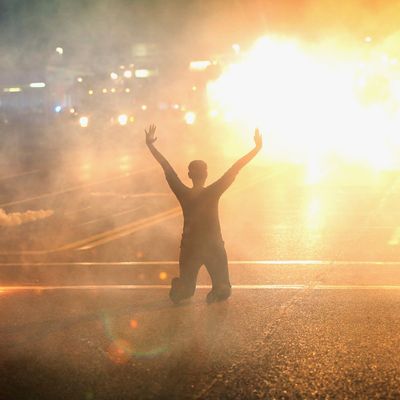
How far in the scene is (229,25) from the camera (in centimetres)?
4844

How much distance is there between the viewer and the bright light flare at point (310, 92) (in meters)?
41.0

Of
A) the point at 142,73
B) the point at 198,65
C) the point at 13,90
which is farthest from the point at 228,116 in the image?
the point at 13,90

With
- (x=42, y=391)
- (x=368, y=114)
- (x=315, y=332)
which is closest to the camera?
(x=42, y=391)

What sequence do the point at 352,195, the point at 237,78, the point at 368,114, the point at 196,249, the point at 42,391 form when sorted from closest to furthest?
the point at 42,391 < the point at 196,249 < the point at 352,195 < the point at 237,78 < the point at 368,114

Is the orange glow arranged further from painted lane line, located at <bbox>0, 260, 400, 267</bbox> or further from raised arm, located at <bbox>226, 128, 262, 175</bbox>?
painted lane line, located at <bbox>0, 260, 400, 267</bbox>

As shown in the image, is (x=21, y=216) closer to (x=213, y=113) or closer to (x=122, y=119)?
(x=122, y=119)

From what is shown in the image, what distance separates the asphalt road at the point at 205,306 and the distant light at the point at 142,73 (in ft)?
121

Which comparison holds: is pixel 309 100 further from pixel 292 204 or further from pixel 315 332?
pixel 315 332

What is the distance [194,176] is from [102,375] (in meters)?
2.55

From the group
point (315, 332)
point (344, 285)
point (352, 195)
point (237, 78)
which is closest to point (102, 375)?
point (315, 332)

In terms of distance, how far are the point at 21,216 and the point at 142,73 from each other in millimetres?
39980

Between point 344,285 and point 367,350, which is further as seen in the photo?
point 344,285

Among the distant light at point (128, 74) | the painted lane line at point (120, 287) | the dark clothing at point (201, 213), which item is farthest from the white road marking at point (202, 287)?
the distant light at point (128, 74)

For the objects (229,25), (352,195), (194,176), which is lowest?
(352,195)
